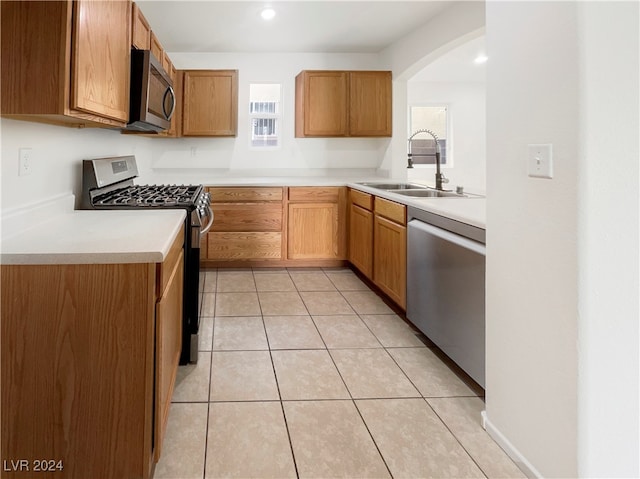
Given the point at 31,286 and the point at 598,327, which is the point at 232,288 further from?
the point at 598,327

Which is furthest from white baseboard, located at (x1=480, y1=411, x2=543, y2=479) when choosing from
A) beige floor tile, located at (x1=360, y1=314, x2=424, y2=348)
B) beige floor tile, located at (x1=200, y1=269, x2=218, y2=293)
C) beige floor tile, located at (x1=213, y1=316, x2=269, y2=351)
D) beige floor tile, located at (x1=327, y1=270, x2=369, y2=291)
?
beige floor tile, located at (x1=200, y1=269, x2=218, y2=293)

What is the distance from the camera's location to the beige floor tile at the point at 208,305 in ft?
11.1

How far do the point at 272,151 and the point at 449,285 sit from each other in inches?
136

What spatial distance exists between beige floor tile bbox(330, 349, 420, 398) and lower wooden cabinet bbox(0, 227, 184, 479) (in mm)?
1082

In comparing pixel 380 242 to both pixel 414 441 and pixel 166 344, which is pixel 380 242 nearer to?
pixel 414 441

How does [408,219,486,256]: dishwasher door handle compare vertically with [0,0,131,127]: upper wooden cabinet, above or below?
below

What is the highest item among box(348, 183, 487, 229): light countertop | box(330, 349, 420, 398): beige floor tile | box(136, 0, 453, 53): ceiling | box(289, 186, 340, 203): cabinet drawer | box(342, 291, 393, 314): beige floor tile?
box(136, 0, 453, 53): ceiling

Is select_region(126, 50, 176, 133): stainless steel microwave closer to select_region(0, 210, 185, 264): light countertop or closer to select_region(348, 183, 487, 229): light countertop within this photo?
select_region(0, 210, 185, 264): light countertop

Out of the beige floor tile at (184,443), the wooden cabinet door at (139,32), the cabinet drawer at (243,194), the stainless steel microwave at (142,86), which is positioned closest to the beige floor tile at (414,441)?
the beige floor tile at (184,443)

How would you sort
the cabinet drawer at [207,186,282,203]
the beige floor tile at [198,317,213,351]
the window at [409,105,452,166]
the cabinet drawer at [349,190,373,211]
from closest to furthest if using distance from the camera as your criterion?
the beige floor tile at [198,317,213,351] < the cabinet drawer at [349,190,373,211] < the cabinet drawer at [207,186,282,203] < the window at [409,105,452,166]

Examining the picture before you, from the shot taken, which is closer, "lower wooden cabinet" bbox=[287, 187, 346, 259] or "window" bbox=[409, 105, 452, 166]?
"lower wooden cabinet" bbox=[287, 187, 346, 259]

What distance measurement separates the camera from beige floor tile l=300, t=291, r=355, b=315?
138 inches

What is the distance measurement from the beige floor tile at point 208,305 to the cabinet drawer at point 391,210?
1434 millimetres

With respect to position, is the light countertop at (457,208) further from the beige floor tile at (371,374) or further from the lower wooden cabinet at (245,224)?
the lower wooden cabinet at (245,224)
